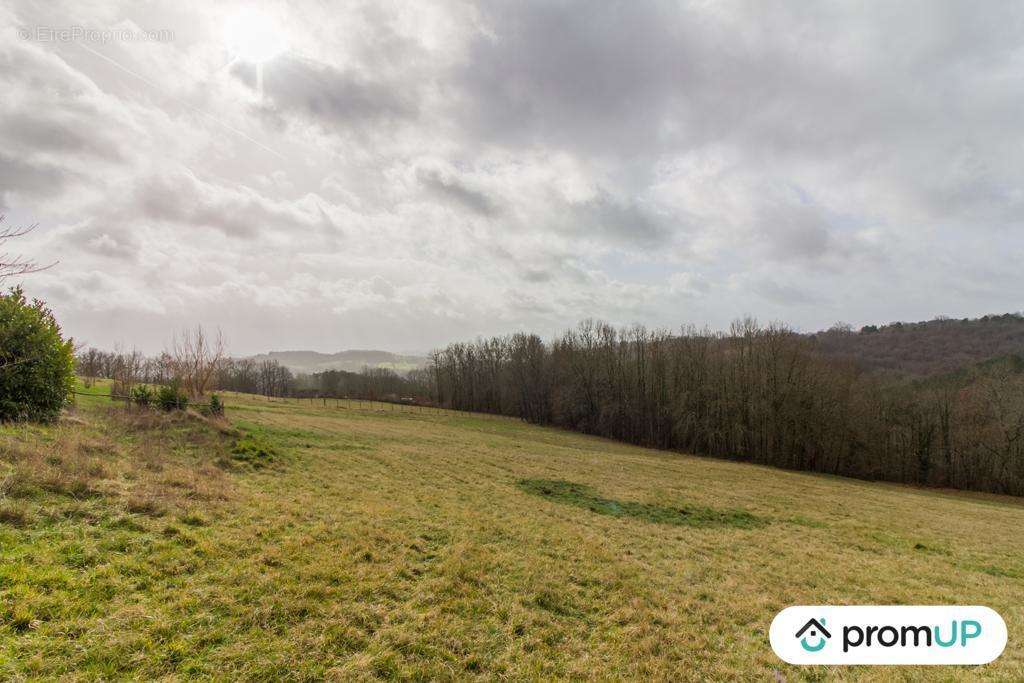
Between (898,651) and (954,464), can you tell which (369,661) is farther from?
(954,464)

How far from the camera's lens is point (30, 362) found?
10.6 metres

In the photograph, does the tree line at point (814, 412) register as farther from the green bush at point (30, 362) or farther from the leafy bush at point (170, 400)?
the green bush at point (30, 362)

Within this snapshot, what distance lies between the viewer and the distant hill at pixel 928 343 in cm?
6619

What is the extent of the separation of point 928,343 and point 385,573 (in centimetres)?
10951

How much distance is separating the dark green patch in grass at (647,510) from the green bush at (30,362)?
1389cm

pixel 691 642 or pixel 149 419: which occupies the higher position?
pixel 149 419

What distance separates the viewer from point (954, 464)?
4256 centimetres

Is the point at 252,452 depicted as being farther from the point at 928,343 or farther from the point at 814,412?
the point at 928,343

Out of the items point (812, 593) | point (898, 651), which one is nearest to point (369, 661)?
point (898, 651)

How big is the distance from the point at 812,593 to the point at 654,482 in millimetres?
11267

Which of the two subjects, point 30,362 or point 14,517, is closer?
point 14,517

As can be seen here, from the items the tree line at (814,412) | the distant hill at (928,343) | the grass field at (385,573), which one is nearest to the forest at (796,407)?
the tree line at (814,412)

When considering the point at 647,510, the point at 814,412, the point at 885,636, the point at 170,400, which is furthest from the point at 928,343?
the point at 170,400

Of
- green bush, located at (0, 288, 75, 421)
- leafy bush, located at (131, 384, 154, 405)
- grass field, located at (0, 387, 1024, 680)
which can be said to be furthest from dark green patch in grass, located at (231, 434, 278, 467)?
leafy bush, located at (131, 384, 154, 405)
